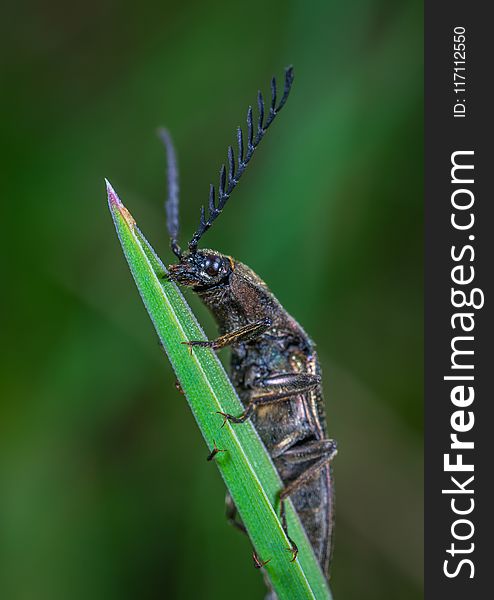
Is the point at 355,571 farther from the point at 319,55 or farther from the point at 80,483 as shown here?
the point at 319,55

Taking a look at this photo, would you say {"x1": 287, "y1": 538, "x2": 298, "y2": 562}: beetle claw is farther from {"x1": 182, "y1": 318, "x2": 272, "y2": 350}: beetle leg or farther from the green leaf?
{"x1": 182, "y1": 318, "x2": 272, "y2": 350}: beetle leg

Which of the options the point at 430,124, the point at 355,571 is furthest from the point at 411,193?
the point at 355,571

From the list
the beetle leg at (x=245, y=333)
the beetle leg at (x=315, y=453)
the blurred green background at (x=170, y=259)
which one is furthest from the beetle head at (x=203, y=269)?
the blurred green background at (x=170, y=259)

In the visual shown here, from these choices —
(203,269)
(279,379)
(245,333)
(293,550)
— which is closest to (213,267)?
(203,269)

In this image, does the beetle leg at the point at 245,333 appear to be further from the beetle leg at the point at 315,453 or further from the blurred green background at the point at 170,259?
the blurred green background at the point at 170,259

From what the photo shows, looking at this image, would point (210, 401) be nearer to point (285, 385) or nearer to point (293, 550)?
point (293, 550)

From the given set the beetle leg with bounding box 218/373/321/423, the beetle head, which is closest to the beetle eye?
the beetle head
